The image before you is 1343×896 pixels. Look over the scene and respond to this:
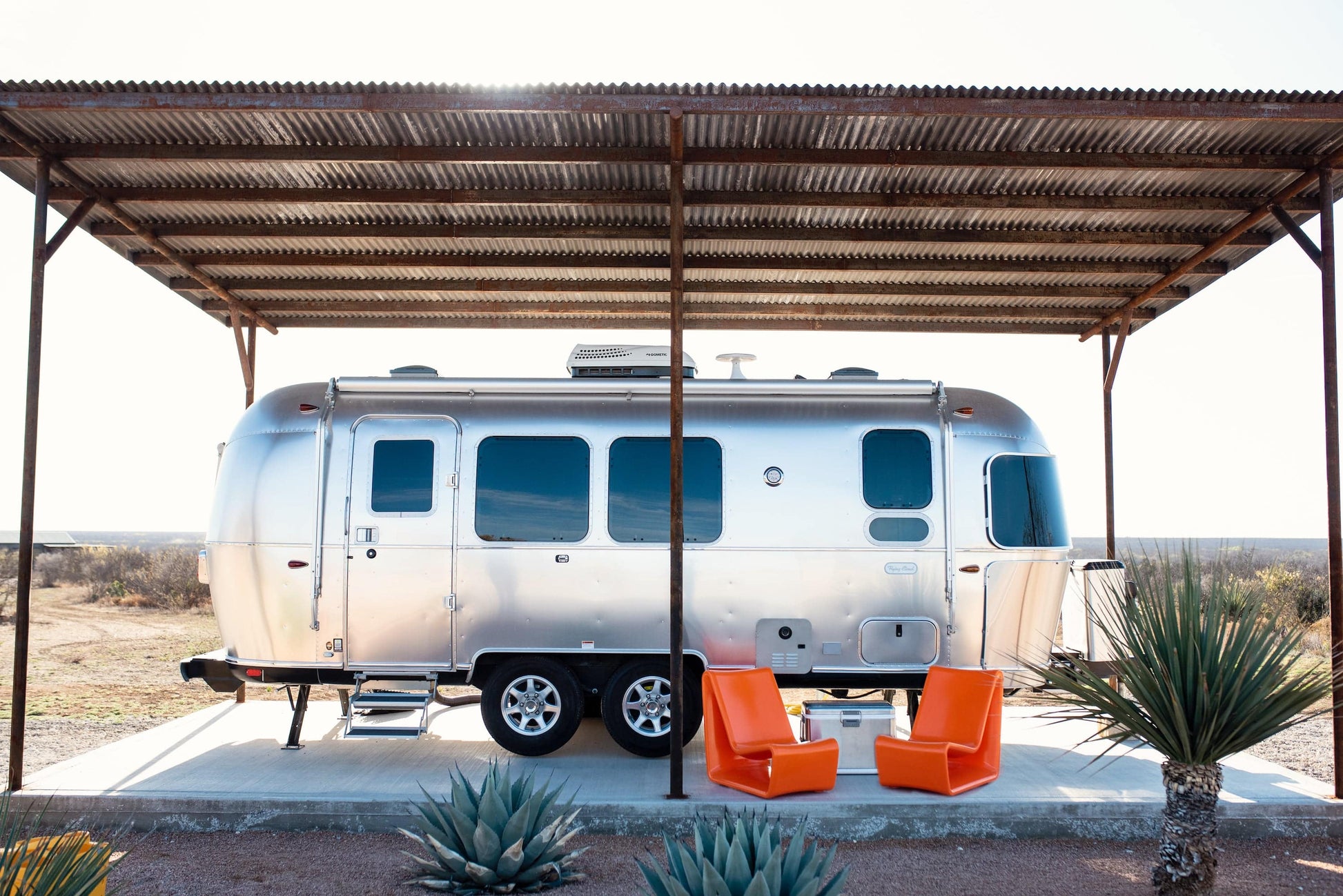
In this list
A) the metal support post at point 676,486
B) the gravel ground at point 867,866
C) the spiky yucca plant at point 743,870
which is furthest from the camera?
the metal support post at point 676,486

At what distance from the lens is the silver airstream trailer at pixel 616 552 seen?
24.3 feet

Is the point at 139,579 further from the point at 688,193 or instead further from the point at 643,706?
the point at 688,193

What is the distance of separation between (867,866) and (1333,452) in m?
4.01

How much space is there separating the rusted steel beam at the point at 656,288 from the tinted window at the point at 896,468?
2.20 m

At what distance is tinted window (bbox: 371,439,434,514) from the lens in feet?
24.6

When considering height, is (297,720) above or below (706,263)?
below

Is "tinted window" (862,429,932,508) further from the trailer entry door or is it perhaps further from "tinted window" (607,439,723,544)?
the trailer entry door

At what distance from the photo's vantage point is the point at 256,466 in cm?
755

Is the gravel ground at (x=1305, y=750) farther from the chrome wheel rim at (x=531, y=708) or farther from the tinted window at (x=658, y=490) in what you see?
the chrome wheel rim at (x=531, y=708)

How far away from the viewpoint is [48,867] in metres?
3.52

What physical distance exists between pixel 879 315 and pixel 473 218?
13.1 feet

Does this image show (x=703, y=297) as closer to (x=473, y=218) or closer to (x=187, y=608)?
(x=473, y=218)

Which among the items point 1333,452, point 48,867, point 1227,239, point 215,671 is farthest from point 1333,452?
point 215,671

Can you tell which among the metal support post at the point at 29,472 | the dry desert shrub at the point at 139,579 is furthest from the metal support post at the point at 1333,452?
the dry desert shrub at the point at 139,579
